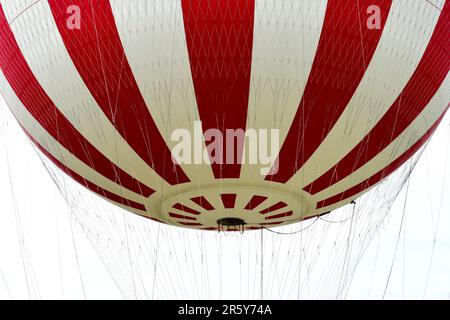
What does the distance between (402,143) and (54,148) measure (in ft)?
14.4

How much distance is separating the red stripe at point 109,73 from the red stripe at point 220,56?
72 cm

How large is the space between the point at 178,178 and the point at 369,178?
2.49 metres

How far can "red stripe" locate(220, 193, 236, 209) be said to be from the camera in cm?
916

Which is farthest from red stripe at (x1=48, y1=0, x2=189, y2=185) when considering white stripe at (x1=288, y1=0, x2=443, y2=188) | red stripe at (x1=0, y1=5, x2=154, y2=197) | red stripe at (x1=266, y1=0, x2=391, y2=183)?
white stripe at (x1=288, y1=0, x2=443, y2=188)

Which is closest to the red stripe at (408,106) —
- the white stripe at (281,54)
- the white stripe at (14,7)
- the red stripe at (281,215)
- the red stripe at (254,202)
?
the red stripe at (254,202)

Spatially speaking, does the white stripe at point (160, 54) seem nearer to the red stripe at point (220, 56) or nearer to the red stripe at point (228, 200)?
the red stripe at point (220, 56)

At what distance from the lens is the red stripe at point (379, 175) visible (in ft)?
31.9

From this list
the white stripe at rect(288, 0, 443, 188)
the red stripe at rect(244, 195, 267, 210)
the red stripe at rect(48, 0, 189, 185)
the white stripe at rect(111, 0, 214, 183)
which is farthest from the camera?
the red stripe at rect(244, 195, 267, 210)

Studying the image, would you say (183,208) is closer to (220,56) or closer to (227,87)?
(227,87)

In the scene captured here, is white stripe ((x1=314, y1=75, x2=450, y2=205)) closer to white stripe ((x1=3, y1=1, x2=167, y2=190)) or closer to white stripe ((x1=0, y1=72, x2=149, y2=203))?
white stripe ((x1=3, y1=1, x2=167, y2=190))

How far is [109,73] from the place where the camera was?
8188 millimetres

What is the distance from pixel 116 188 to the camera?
955 centimetres

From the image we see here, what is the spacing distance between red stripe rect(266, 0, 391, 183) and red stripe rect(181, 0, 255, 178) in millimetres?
695

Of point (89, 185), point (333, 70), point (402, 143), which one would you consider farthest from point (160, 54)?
point (402, 143)
